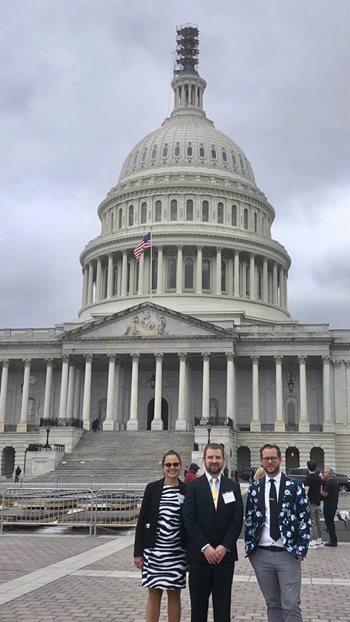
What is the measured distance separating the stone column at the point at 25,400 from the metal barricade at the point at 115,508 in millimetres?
44009

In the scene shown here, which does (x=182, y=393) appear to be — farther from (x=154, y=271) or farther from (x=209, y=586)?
(x=209, y=586)

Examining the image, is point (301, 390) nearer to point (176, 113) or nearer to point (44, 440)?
point (44, 440)

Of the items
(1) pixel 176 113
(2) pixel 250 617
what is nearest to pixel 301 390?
(1) pixel 176 113

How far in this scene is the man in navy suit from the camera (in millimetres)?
8258

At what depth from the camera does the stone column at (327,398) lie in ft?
215

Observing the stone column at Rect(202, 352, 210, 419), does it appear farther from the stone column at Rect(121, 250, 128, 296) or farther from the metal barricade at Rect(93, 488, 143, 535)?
the metal barricade at Rect(93, 488, 143, 535)

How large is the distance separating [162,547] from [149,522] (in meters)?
0.33

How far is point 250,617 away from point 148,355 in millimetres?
56950

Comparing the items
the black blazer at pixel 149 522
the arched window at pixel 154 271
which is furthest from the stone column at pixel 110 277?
the black blazer at pixel 149 522

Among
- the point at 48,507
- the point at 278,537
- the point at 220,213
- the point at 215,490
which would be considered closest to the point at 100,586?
the point at 215,490

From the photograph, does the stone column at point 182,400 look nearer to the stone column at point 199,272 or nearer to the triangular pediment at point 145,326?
the triangular pediment at point 145,326

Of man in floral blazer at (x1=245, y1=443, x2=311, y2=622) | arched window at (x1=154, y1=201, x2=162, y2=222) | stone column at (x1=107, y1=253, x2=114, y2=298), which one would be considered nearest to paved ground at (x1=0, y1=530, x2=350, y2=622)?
man in floral blazer at (x1=245, y1=443, x2=311, y2=622)

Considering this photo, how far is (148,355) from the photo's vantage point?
67625 mm

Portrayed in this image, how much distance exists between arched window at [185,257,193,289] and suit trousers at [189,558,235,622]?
7374 centimetres
